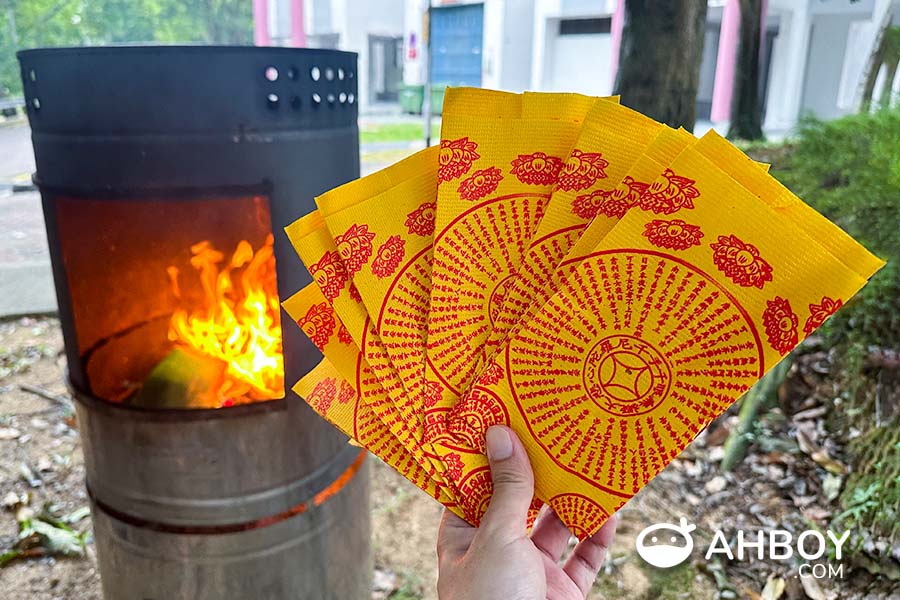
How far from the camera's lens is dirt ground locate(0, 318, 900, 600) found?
88.1 inches

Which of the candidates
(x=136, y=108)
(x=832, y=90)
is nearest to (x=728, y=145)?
(x=136, y=108)

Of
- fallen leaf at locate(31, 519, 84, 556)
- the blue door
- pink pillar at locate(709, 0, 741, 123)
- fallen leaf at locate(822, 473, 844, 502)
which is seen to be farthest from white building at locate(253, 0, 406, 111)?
fallen leaf at locate(822, 473, 844, 502)

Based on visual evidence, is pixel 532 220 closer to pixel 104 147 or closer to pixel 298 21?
pixel 104 147

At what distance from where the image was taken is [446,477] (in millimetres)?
1044

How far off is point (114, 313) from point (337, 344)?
37.4 inches

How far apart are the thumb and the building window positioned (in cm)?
1368

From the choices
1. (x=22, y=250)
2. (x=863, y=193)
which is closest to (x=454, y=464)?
(x=863, y=193)

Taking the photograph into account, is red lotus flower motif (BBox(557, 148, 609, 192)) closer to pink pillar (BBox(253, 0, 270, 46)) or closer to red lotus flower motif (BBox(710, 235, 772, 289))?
red lotus flower motif (BBox(710, 235, 772, 289))

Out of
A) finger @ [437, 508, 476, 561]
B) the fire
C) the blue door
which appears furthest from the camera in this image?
the blue door

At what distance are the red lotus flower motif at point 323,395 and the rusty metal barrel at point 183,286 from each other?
1.48 ft

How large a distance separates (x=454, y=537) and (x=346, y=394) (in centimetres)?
34

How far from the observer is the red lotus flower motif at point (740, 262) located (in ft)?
2.79

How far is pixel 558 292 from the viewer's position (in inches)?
36.6

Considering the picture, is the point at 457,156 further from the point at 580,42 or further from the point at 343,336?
the point at 580,42
